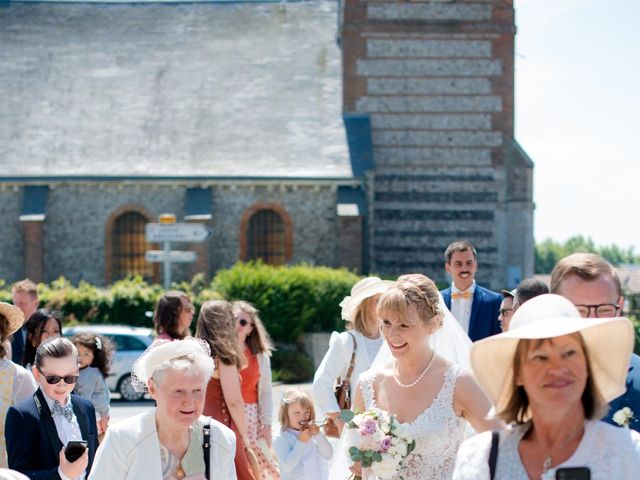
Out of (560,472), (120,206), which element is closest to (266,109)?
(120,206)

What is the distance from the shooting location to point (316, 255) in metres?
30.7

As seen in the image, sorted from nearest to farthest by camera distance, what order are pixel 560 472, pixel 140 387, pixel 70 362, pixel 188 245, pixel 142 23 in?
pixel 560 472, pixel 140 387, pixel 70 362, pixel 188 245, pixel 142 23

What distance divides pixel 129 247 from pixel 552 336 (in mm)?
28463

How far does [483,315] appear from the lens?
9023 mm

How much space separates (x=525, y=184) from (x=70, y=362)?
84.9ft

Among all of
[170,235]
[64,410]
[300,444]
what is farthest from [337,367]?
[170,235]

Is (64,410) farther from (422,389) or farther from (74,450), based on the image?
(422,389)

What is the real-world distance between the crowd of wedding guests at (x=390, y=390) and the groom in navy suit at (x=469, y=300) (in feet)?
0.04

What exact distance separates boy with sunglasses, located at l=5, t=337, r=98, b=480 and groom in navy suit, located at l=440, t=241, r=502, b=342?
3.45 metres

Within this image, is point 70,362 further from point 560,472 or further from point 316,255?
point 316,255

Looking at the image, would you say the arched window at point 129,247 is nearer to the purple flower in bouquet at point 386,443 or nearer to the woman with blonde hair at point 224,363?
the woman with blonde hair at point 224,363

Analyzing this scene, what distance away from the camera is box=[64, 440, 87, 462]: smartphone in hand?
19.0 ft

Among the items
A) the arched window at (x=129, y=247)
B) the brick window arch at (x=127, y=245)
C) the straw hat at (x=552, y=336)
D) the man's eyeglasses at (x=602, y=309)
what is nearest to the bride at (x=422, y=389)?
the man's eyeglasses at (x=602, y=309)

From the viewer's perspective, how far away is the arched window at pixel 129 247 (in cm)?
3119
